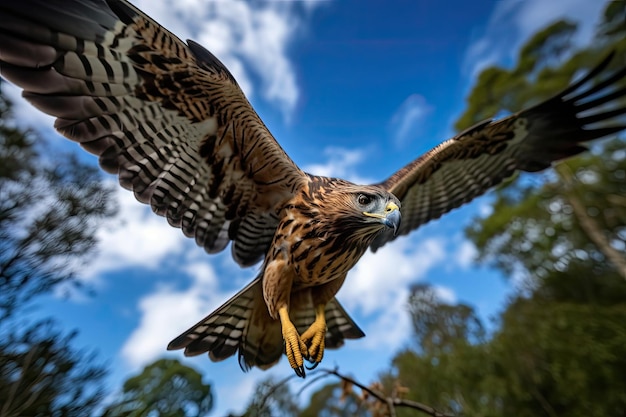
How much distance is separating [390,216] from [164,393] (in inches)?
64.6

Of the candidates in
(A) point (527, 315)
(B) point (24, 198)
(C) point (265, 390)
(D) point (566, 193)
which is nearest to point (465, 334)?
(A) point (527, 315)

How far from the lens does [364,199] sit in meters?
1.89

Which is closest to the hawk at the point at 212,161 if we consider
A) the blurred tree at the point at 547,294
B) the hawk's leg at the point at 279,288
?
the hawk's leg at the point at 279,288

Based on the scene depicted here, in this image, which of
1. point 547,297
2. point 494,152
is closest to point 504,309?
point 547,297

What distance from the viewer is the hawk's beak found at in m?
1.77

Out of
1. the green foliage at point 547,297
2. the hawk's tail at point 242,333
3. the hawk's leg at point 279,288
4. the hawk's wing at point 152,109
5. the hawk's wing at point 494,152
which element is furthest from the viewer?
the green foliage at point 547,297

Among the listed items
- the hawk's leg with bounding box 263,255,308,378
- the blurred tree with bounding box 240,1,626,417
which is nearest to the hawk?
the hawk's leg with bounding box 263,255,308,378

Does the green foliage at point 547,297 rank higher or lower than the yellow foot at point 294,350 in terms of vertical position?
higher

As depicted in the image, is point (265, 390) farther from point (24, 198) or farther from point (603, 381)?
point (603, 381)

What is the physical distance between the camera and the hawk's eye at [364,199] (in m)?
1.89

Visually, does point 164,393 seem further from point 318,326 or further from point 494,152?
point 494,152

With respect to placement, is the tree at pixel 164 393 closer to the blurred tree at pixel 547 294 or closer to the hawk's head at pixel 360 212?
the hawk's head at pixel 360 212

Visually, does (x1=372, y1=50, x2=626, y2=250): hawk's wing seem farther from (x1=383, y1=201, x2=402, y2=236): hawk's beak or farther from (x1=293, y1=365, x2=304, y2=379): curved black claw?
(x1=293, y1=365, x2=304, y2=379): curved black claw

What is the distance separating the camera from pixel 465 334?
12734 millimetres
